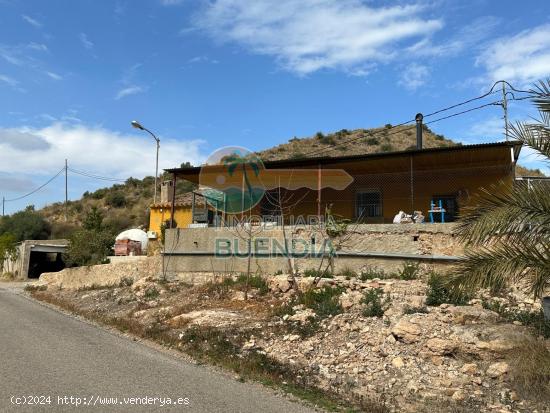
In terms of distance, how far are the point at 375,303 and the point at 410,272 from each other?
295 centimetres

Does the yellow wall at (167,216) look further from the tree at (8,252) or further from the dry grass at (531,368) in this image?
the dry grass at (531,368)

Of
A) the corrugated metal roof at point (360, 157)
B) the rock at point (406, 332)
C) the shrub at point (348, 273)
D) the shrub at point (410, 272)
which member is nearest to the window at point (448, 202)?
the corrugated metal roof at point (360, 157)

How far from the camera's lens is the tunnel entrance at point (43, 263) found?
3738 cm

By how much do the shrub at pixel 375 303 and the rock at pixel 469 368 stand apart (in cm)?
258

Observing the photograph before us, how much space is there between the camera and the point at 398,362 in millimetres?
7949

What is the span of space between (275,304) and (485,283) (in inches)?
268

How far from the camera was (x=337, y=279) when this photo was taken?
43.7 ft

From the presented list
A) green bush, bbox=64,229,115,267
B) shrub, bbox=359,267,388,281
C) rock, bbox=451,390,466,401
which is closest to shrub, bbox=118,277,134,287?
green bush, bbox=64,229,115,267

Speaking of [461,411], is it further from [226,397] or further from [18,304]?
Result: [18,304]

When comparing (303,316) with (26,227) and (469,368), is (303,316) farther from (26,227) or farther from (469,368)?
(26,227)

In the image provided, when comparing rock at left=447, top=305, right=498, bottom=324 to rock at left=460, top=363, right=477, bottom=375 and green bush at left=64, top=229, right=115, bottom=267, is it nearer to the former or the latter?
rock at left=460, top=363, right=477, bottom=375

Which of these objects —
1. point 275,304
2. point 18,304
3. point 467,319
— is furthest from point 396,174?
point 18,304

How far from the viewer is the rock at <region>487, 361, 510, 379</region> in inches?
281

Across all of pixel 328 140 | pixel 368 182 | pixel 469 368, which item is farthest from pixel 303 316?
pixel 328 140
